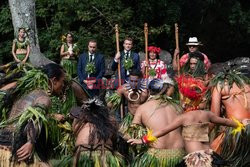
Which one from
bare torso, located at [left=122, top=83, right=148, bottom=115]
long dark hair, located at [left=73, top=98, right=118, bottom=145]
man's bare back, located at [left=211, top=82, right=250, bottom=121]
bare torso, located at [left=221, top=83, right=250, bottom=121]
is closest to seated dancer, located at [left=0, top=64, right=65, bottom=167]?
long dark hair, located at [left=73, top=98, right=118, bottom=145]

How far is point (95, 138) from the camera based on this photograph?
611cm

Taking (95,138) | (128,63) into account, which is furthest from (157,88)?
(128,63)

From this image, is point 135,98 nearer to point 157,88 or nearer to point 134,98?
point 134,98

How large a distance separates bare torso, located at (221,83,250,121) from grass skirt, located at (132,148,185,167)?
0.69 metres

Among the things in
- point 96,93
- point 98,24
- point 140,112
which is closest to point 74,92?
point 140,112

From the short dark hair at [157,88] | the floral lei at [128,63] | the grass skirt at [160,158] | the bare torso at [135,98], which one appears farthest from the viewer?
the floral lei at [128,63]

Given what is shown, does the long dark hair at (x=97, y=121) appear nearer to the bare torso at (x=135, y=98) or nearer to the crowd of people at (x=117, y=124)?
the crowd of people at (x=117, y=124)

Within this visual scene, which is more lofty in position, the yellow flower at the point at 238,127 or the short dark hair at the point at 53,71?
the short dark hair at the point at 53,71

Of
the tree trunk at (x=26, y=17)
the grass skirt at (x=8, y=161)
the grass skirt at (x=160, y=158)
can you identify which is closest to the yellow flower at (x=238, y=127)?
the grass skirt at (x=160, y=158)

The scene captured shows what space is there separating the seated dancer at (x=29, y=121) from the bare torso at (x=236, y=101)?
71.0 inches

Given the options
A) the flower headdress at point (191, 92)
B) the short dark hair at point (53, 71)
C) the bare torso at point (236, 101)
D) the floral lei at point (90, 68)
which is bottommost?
the floral lei at point (90, 68)

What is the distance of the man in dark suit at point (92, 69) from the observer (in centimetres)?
1045

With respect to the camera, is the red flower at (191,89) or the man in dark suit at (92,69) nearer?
the red flower at (191,89)

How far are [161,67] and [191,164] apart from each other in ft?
17.5
